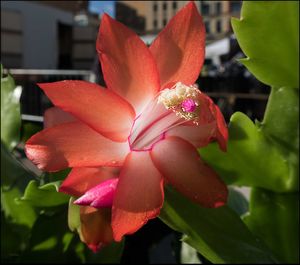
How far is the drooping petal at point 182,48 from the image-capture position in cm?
28

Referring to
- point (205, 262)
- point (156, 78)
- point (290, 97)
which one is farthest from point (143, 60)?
point (205, 262)

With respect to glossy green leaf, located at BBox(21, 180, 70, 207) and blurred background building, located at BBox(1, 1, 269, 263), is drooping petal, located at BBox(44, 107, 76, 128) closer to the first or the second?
glossy green leaf, located at BBox(21, 180, 70, 207)

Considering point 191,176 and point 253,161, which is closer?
point 191,176

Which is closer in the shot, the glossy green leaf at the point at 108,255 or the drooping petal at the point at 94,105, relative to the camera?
the drooping petal at the point at 94,105

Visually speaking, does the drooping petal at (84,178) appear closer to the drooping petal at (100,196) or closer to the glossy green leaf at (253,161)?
the drooping petal at (100,196)

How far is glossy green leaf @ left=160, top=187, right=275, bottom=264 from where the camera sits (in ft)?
1.19

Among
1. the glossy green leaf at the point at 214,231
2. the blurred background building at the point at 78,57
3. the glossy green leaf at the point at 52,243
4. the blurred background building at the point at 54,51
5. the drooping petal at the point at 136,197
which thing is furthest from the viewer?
the blurred background building at the point at 54,51

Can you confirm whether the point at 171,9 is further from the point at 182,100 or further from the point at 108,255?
the point at 182,100

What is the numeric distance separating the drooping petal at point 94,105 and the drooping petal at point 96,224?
0.05 m

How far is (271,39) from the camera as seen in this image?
44cm

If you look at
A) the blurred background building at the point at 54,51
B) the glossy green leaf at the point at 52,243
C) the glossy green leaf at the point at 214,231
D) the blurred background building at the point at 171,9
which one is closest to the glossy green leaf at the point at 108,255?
the glossy green leaf at the point at 52,243

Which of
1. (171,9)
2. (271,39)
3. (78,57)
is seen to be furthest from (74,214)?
(78,57)

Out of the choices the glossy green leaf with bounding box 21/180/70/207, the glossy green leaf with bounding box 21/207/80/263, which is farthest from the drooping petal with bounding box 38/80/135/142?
the glossy green leaf with bounding box 21/207/80/263

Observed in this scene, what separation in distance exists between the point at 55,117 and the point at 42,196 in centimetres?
10
